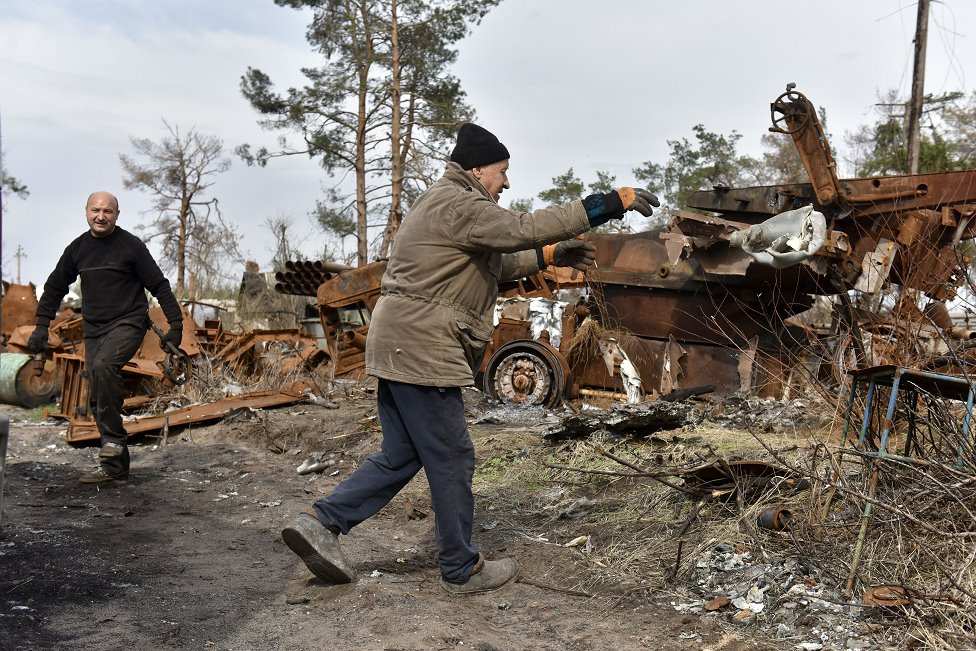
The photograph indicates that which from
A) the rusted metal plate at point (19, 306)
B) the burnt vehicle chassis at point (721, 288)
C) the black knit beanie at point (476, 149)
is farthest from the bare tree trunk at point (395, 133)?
the black knit beanie at point (476, 149)

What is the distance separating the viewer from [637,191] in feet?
12.2

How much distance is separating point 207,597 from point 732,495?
257 centimetres

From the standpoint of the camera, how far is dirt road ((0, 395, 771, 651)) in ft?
10.8

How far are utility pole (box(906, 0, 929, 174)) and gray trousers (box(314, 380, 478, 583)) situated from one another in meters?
17.5

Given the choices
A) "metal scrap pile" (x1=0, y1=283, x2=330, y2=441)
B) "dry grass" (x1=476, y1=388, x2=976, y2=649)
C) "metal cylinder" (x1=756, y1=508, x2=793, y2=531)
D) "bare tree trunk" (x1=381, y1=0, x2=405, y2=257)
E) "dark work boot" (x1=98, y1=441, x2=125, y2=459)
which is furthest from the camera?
"bare tree trunk" (x1=381, y1=0, x2=405, y2=257)

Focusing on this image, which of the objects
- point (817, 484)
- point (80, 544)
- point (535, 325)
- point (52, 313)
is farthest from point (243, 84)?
point (817, 484)

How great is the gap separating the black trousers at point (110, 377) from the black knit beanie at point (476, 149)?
11.7ft

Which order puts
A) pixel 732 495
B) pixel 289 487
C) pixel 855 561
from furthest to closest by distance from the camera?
1. pixel 289 487
2. pixel 732 495
3. pixel 855 561

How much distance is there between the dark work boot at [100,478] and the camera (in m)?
6.32

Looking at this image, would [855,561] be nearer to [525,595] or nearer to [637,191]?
[525,595]

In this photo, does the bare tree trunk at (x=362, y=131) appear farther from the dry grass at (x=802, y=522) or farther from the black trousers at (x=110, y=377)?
the dry grass at (x=802, y=522)

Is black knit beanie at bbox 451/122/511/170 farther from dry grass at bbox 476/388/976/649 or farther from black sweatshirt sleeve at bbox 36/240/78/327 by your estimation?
black sweatshirt sleeve at bbox 36/240/78/327

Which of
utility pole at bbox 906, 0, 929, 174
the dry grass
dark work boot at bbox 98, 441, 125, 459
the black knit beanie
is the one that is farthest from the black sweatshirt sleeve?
utility pole at bbox 906, 0, 929, 174

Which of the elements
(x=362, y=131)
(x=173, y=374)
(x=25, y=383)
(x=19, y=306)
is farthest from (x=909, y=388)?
(x=362, y=131)
